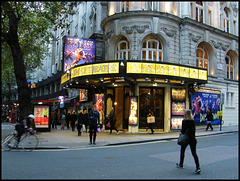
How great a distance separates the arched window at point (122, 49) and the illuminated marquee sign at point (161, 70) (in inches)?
183

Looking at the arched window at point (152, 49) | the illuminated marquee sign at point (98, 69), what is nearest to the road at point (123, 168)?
the illuminated marquee sign at point (98, 69)

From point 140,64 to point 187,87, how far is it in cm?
660

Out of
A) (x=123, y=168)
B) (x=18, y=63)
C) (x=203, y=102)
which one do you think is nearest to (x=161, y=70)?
(x=203, y=102)

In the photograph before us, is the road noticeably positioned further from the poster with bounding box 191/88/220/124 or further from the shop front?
the poster with bounding box 191/88/220/124

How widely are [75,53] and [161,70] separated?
979cm

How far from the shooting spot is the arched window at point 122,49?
66.7 feet

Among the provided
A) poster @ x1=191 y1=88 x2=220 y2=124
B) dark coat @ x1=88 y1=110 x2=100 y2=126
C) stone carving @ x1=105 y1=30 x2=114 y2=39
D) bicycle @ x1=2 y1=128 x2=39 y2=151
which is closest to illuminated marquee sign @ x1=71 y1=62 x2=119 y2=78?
dark coat @ x1=88 y1=110 x2=100 y2=126

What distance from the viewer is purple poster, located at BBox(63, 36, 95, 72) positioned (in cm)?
2236

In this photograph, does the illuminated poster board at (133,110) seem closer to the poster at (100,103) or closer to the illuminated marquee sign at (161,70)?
the illuminated marquee sign at (161,70)

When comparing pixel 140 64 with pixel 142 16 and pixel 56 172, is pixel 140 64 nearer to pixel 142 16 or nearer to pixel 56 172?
pixel 142 16

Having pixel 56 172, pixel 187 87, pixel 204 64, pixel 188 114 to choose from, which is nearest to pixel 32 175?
pixel 56 172

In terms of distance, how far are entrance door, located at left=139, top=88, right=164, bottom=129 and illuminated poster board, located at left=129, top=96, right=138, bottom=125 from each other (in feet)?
2.64

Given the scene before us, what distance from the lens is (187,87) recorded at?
801 inches

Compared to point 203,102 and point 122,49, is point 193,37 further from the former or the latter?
point 122,49
